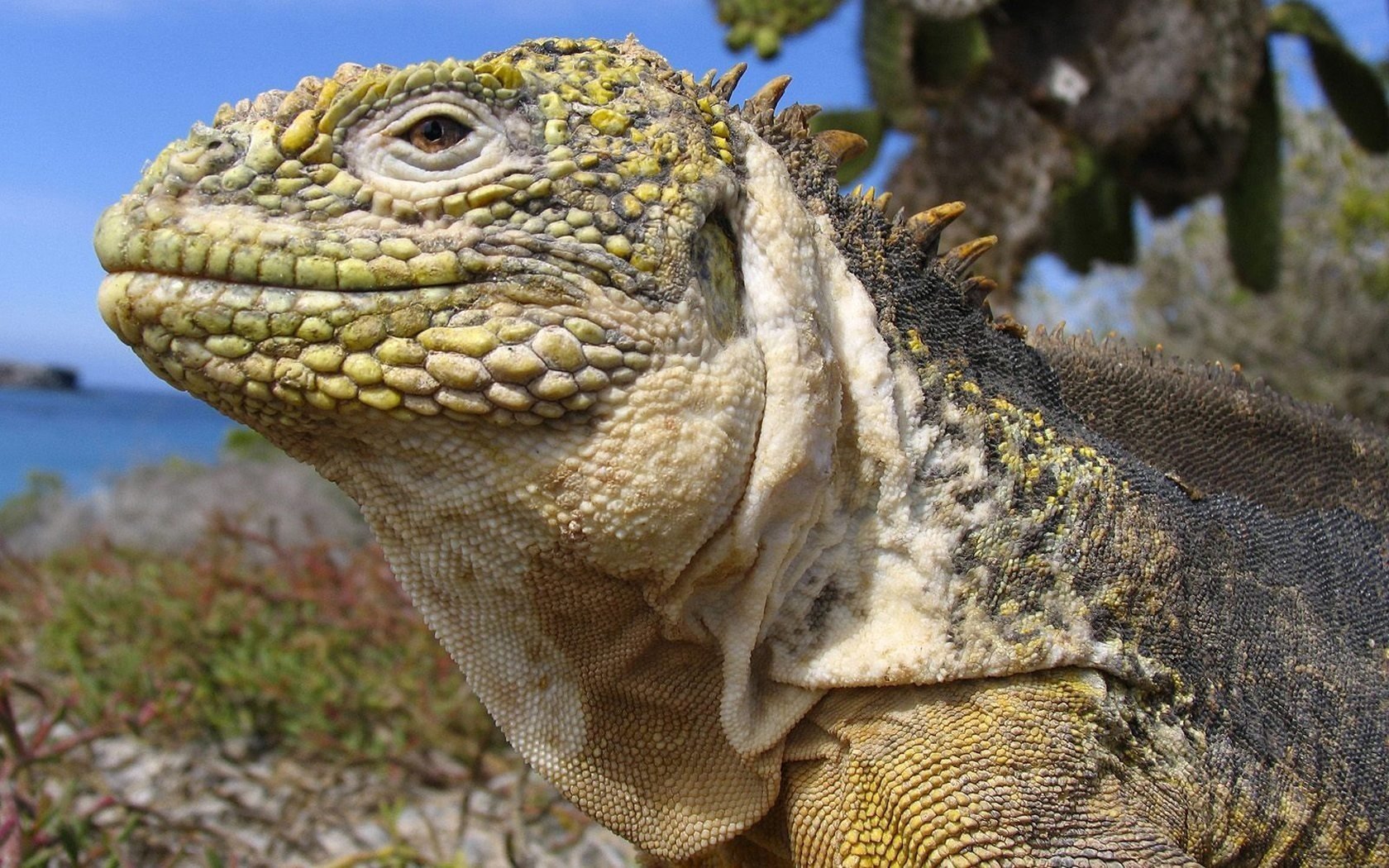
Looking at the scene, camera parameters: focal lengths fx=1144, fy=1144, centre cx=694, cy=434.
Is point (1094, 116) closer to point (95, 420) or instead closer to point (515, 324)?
point (515, 324)

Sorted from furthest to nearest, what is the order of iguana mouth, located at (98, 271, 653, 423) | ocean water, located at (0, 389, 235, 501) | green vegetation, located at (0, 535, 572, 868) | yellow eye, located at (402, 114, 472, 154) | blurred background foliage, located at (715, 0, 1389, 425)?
ocean water, located at (0, 389, 235, 501) < blurred background foliage, located at (715, 0, 1389, 425) < green vegetation, located at (0, 535, 572, 868) < yellow eye, located at (402, 114, 472, 154) < iguana mouth, located at (98, 271, 653, 423)

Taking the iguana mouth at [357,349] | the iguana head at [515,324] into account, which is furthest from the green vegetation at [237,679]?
the iguana mouth at [357,349]

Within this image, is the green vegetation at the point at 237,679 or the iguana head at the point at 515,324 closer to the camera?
the iguana head at the point at 515,324

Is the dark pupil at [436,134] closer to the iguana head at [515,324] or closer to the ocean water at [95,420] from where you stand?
the iguana head at [515,324]

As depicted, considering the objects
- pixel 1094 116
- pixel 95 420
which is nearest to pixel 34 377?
pixel 95 420

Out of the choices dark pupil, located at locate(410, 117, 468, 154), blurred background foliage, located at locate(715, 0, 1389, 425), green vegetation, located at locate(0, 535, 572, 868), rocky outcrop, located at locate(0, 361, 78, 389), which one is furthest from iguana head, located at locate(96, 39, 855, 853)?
rocky outcrop, located at locate(0, 361, 78, 389)

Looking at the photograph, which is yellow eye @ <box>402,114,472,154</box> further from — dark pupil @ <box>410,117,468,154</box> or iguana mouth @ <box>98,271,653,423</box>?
iguana mouth @ <box>98,271,653,423</box>

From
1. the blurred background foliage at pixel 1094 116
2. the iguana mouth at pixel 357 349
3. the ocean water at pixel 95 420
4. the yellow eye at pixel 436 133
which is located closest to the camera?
the iguana mouth at pixel 357 349

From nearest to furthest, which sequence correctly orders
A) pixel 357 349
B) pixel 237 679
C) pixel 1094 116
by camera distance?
pixel 357 349 < pixel 237 679 < pixel 1094 116

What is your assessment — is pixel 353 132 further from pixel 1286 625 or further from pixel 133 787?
pixel 133 787

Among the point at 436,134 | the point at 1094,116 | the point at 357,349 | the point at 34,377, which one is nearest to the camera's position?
the point at 357,349
